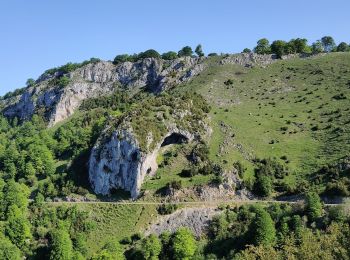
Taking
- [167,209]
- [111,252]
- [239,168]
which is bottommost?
[111,252]

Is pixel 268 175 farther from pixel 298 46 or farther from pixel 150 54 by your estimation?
pixel 150 54

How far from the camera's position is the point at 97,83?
7446 inches

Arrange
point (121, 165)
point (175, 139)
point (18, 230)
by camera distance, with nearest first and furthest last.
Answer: point (18, 230)
point (121, 165)
point (175, 139)

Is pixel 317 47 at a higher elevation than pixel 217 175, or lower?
higher

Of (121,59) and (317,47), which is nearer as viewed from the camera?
(317,47)

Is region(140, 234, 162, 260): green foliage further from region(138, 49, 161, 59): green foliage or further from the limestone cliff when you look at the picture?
region(138, 49, 161, 59): green foliage

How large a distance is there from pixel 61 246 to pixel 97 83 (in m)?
114

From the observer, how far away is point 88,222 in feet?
308

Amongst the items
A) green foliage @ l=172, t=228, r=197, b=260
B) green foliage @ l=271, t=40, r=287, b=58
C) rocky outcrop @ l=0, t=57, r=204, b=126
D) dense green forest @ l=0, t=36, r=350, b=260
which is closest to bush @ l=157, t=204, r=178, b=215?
dense green forest @ l=0, t=36, r=350, b=260

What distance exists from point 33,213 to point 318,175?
62.9m

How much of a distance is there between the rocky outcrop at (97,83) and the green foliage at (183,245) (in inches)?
3520

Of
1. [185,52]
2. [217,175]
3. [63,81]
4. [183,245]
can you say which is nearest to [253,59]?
[185,52]

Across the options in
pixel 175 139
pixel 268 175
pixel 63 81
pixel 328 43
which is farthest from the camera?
pixel 63 81

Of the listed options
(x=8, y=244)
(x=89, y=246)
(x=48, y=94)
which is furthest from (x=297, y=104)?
(x=48, y=94)
